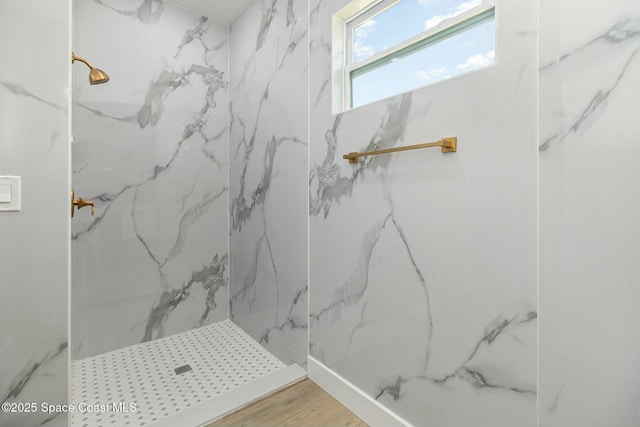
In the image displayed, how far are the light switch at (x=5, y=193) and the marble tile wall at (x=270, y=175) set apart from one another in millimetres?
1284

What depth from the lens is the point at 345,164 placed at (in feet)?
5.45

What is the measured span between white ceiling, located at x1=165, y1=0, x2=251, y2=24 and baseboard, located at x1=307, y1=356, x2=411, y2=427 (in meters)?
2.53

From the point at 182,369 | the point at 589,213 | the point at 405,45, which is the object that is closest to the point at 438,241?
the point at 589,213

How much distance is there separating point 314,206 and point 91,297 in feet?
5.44

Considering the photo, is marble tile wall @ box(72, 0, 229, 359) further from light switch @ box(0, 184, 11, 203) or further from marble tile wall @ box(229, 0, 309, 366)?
light switch @ box(0, 184, 11, 203)

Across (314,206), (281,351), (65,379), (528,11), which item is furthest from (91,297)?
(528,11)

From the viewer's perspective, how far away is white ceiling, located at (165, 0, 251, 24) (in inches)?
93.9

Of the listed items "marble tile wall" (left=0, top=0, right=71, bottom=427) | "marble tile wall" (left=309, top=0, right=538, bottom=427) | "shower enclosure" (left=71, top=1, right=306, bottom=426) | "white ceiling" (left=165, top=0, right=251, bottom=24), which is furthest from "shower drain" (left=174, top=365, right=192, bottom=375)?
"white ceiling" (left=165, top=0, right=251, bottom=24)

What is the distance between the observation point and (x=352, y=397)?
1.64 metres

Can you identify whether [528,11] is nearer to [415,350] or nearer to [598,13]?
[598,13]

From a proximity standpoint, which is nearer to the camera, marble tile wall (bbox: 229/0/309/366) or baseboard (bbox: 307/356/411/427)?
baseboard (bbox: 307/356/411/427)

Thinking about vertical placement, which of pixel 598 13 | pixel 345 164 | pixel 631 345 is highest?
pixel 598 13

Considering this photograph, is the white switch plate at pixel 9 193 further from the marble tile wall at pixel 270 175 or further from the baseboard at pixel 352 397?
the baseboard at pixel 352 397

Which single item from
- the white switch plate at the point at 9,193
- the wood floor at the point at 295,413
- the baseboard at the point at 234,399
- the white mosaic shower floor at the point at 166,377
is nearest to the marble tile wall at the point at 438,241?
the wood floor at the point at 295,413
